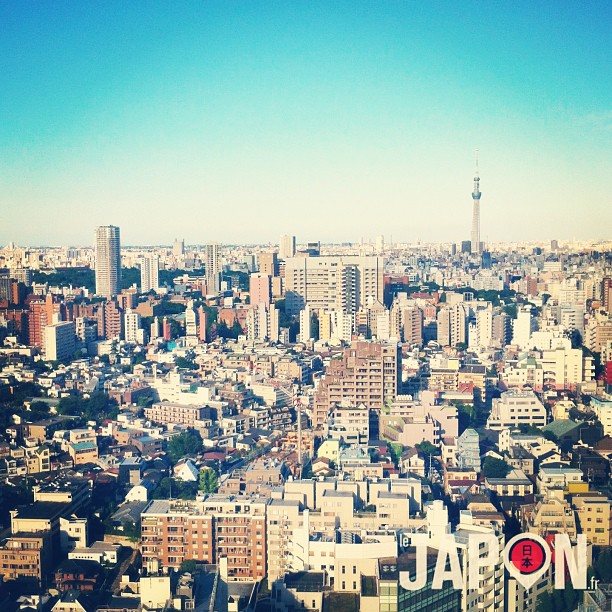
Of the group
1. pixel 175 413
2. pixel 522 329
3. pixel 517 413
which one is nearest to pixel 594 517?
pixel 517 413

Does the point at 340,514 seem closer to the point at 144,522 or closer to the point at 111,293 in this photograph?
the point at 144,522

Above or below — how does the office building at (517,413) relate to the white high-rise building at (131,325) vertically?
below

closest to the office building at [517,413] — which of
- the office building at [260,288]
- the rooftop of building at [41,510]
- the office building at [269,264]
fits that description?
the rooftop of building at [41,510]

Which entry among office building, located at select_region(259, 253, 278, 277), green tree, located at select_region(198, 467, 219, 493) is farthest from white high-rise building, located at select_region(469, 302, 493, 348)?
green tree, located at select_region(198, 467, 219, 493)

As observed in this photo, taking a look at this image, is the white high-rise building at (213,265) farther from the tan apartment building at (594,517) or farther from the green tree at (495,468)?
the tan apartment building at (594,517)

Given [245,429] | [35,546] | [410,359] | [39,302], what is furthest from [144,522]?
[39,302]

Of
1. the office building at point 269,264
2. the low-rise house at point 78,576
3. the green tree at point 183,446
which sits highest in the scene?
the office building at point 269,264

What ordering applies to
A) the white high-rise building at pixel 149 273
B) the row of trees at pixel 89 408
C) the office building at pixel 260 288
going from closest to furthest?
the row of trees at pixel 89 408
the office building at pixel 260 288
the white high-rise building at pixel 149 273
